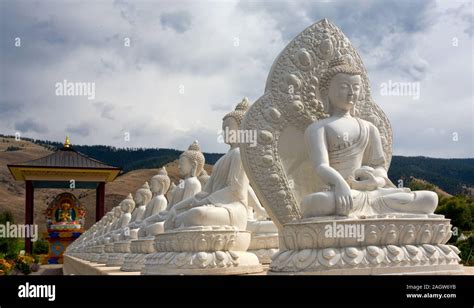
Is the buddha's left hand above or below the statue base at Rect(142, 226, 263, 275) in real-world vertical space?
above

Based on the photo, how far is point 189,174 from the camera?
7.63 meters

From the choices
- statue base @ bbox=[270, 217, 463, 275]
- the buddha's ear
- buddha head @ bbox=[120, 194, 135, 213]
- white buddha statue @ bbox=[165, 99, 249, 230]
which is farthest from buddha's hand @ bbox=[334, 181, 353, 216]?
buddha head @ bbox=[120, 194, 135, 213]

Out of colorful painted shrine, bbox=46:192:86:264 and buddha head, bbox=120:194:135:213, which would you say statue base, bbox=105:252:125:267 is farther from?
colorful painted shrine, bbox=46:192:86:264

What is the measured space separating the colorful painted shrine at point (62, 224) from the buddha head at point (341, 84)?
22.5 meters

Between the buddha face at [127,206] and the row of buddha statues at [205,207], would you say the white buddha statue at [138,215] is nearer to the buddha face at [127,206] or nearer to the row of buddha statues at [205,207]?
the row of buddha statues at [205,207]

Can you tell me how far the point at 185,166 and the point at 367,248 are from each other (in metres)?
3.81

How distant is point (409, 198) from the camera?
184 inches

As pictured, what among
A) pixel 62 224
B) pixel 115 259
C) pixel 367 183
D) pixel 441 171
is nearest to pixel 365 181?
pixel 367 183

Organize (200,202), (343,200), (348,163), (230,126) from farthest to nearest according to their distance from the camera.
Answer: (230,126) → (200,202) → (348,163) → (343,200)

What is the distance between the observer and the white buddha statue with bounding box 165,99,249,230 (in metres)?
5.63

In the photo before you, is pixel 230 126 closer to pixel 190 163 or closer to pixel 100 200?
pixel 190 163

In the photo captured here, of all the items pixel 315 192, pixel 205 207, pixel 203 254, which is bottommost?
pixel 203 254

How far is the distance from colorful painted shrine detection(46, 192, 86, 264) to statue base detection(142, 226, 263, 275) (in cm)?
2123

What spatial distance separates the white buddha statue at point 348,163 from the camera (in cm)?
456
